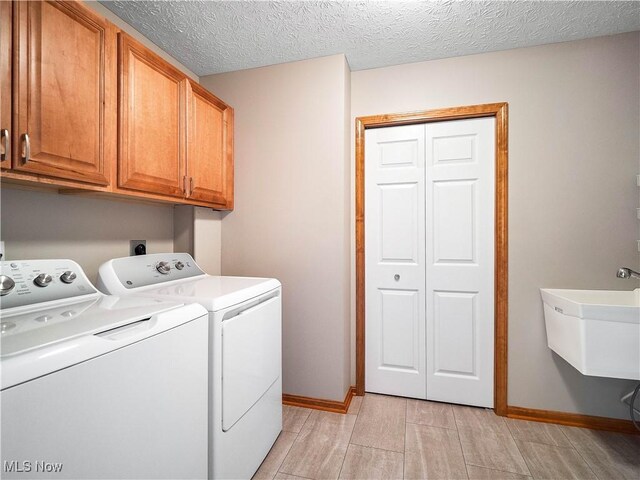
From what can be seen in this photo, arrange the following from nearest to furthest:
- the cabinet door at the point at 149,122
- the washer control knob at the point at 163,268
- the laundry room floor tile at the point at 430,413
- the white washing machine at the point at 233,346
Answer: the white washing machine at the point at 233,346 → the cabinet door at the point at 149,122 → the washer control knob at the point at 163,268 → the laundry room floor tile at the point at 430,413

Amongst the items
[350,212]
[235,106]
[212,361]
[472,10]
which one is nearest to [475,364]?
[350,212]

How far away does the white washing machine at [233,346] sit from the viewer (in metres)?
1.30

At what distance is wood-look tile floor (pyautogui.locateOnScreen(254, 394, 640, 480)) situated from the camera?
1.58 m

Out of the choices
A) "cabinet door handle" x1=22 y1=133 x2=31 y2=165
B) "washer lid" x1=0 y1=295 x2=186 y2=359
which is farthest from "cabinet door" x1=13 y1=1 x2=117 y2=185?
"washer lid" x1=0 y1=295 x2=186 y2=359

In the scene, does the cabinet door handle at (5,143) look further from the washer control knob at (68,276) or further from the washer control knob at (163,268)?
Result: the washer control knob at (163,268)

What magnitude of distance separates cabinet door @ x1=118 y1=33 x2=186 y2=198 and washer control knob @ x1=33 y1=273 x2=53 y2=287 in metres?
0.48

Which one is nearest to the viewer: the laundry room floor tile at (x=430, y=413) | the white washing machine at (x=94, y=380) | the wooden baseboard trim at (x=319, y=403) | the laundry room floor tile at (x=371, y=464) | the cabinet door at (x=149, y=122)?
the white washing machine at (x=94, y=380)

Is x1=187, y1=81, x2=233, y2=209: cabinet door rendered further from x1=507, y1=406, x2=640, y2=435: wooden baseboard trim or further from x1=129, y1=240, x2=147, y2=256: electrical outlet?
x1=507, y1=406, x2=640, y2=435: wooden baseboard trim

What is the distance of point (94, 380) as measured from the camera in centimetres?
82

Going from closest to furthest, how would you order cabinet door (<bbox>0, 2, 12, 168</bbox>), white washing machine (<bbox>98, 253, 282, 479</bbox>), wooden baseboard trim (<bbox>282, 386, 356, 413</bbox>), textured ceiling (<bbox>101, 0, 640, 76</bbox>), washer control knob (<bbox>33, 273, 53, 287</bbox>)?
cabinet door (<bbox>0, 2, 12, 168</bbox>)
washer control knob (<bbox>33, 273, 53, 287</bbox>)
white washing machine (<bbox>98, 253, 282, 479</bbox>)
textured ceiling (<bbox>101, 0, 640, 76</bbox>)
wooden baseboard trim (<bbox>282, 386, 356, 413</bbox>)

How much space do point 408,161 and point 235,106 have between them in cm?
136

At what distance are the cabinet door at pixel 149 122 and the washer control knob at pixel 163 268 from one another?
1.33 feet

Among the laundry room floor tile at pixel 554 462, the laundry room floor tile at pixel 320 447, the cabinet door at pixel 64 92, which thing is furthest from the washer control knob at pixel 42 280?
the laundry room floor tile at pixel 554 462

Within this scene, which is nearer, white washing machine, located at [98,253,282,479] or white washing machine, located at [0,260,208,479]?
white washing machine, located at [0,260,208,479]
